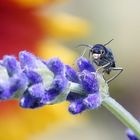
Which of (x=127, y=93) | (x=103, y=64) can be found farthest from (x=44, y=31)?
(x=103, y=64)

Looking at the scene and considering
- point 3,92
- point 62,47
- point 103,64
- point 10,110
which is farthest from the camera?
point 62,47

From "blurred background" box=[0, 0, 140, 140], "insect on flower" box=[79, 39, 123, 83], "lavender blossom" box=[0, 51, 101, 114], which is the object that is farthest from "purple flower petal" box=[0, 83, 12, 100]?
"blurred background" box=[0, 0, 140, 140]

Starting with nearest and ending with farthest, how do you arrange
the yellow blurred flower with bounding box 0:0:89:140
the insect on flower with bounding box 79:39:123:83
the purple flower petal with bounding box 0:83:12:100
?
the purple flower petal with bounding box 0:83:12:100 < the insect on flower with bounding box 79:39:123:83 < the yellow blurred flower with bounding box 0:0:89:140

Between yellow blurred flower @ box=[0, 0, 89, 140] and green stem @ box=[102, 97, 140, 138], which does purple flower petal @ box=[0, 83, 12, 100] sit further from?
yellow blurred flower @ box=[0, 0, 89, 140]

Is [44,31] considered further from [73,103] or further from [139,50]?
[73,103]

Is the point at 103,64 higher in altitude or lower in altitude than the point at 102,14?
higher

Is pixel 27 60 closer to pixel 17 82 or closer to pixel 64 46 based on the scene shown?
pixel 17 82

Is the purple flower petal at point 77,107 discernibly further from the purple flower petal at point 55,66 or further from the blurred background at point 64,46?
the blurred background at point 64,46
